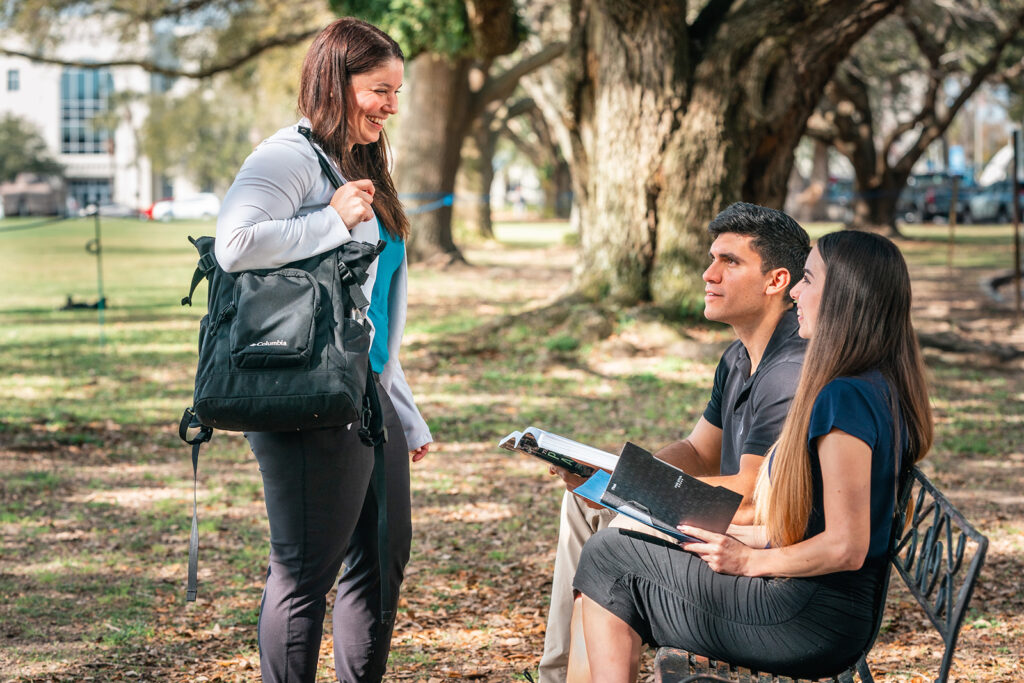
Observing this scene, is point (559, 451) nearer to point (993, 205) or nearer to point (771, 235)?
point (771, 235)

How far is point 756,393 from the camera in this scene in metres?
3.27

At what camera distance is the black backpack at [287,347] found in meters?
2.76

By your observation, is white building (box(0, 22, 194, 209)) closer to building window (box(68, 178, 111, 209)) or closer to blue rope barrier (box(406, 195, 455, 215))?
building window (box(68, 178, 111, 209))

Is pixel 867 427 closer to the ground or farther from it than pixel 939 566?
farther from it

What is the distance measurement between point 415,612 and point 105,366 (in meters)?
7.35

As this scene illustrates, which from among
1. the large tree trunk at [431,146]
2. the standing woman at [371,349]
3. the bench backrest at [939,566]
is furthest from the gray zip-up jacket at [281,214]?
the large tree trunk at [431,146]

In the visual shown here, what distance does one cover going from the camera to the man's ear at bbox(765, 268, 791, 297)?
3510mm

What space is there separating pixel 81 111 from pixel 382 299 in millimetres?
87119

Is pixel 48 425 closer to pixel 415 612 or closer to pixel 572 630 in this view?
pixel 415 612

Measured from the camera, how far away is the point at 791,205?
135ft

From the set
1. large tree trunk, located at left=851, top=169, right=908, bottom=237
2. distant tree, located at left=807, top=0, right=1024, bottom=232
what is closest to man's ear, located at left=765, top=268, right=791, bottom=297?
distant tree, located at left=807, top=0, right=1024, bottom=232

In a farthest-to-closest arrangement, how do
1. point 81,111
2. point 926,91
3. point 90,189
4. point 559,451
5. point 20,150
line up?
point 90,189
point 81,111
point 20,150
point 926,91
point 559,451

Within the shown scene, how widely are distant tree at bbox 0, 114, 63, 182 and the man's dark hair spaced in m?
72.8

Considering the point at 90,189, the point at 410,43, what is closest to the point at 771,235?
the point at 410,43
